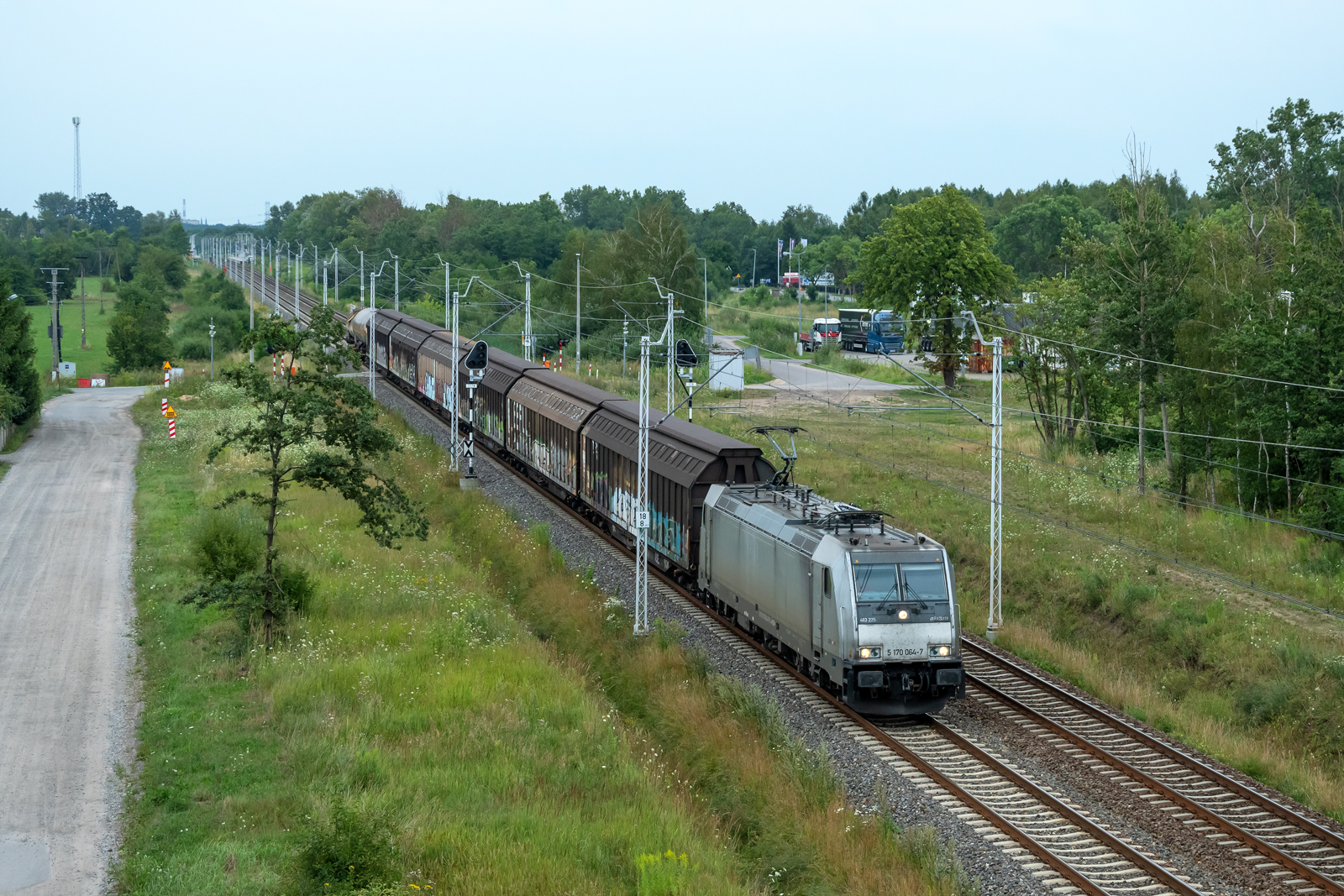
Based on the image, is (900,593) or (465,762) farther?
(900,593)

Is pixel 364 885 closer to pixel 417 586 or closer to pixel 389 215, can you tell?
pixel 417 586

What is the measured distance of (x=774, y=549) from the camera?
2109cm

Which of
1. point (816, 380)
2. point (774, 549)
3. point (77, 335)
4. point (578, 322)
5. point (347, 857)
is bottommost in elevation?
point (347, 857)

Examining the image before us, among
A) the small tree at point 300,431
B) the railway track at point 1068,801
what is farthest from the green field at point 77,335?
the railway track at point 1068,801

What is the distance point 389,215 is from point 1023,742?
164421 mm

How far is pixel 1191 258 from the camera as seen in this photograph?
34000mm

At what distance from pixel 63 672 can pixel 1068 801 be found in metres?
16.9

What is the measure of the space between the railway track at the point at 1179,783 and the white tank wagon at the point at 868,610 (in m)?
2.13

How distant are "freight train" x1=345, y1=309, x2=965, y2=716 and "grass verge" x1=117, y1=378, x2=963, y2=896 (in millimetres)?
1722

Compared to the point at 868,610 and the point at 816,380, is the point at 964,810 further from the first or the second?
the point at 816,380

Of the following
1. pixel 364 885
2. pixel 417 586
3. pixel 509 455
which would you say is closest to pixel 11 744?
pixel 364 885

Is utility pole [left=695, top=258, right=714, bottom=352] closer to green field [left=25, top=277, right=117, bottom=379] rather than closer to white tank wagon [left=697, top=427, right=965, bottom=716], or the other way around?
white tank wagon [left=697, top=427, right=965, bottom=716]

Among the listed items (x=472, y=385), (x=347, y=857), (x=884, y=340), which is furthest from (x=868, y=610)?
(x=884, y=340)

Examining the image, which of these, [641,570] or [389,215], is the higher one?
[389,215]
